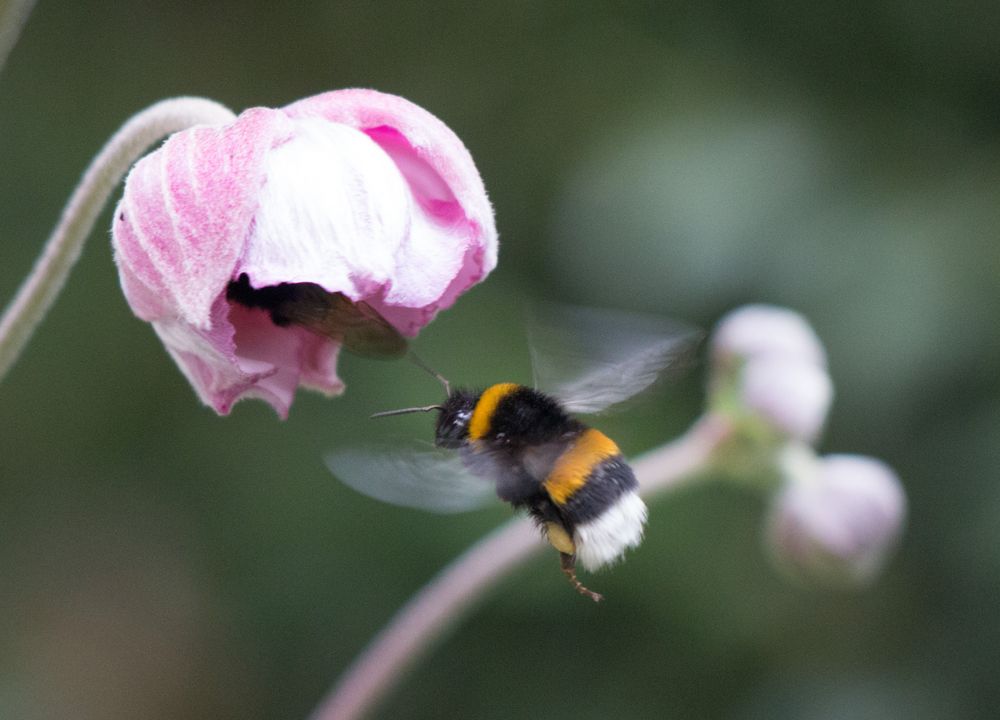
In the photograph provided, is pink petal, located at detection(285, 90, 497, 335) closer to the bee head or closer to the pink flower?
the pink flower

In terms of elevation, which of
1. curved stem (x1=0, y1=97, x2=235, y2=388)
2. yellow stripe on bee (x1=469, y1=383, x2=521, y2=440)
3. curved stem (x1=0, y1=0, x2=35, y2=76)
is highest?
curved stem (x1=0, y1=0, x2=35, y2=76)

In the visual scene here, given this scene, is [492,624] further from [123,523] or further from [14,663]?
[14,663]

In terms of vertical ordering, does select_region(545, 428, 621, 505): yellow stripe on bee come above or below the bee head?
below

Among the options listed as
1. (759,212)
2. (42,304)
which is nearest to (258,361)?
(42,304)

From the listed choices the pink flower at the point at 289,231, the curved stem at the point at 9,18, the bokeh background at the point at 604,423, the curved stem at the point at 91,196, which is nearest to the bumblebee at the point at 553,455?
the pink flower at the point at 289,231

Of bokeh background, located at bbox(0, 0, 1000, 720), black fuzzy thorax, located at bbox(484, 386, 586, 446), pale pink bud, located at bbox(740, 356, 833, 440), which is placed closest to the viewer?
black fuzzy thorax, located at bbox(484, 386, 586, 446)

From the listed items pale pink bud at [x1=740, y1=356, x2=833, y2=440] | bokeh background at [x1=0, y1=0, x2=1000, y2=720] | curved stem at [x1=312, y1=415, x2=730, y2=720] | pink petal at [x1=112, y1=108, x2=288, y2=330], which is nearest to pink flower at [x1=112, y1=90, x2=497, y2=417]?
pink petal at [x1=112, y1=108, x2=288, y2=330]
